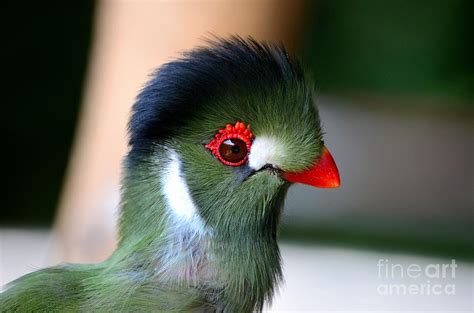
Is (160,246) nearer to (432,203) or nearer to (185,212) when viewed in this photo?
(185,212)

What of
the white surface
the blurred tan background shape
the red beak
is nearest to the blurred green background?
the white surface

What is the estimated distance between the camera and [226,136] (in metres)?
0.93

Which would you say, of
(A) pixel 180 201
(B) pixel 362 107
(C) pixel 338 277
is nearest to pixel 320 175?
(A) pixel 180 201

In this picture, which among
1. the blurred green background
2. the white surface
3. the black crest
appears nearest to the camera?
the black crest

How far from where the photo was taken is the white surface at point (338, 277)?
1.82 metres

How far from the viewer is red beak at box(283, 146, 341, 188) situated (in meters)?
0.96

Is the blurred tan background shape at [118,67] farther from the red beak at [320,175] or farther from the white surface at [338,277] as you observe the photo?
the red beak at [320,175]

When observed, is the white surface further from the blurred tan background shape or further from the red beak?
the red beak

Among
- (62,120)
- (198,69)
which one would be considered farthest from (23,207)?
(198,69)

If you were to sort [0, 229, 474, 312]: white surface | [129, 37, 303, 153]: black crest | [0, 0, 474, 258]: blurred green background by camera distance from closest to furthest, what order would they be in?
[129, 37, 303, 153]: black crest, [0, 229, 474, 312]: white surface, [0, 0, 474, 258]: blurred green background

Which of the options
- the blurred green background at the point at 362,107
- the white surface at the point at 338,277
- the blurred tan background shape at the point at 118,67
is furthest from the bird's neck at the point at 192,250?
the blurred green background at the point at 362,107

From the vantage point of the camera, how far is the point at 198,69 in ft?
3.00

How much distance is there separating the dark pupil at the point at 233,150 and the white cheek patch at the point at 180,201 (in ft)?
0.24

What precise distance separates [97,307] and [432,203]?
7.19ft
